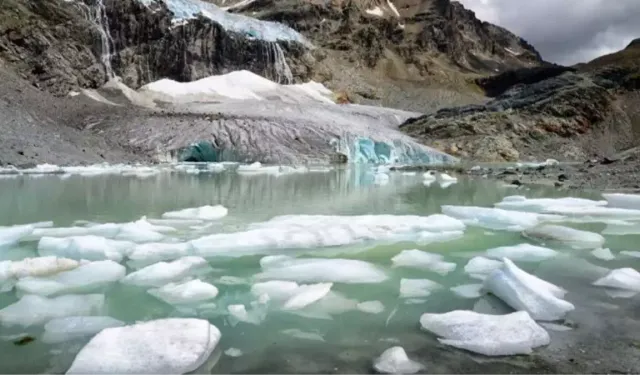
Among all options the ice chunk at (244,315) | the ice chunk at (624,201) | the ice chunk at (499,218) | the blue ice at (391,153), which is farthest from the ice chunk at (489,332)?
the blue ice at (391,153)

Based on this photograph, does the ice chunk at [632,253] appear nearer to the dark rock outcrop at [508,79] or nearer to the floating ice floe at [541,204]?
the floating ice floe at [541,204]

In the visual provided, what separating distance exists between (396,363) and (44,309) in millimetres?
2331

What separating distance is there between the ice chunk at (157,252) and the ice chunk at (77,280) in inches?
16.8

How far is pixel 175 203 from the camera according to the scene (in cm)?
1008

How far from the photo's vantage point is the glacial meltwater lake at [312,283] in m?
3.00

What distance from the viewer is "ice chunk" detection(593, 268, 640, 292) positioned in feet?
14.0

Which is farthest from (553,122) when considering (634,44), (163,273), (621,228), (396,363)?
(396,363)

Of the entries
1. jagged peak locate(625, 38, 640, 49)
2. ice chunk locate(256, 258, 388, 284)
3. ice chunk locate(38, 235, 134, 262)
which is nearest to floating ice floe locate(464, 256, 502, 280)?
ice chunk locate(256, 258, 388, 284)

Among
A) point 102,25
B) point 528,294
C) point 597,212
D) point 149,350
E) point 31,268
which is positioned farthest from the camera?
point 102,25

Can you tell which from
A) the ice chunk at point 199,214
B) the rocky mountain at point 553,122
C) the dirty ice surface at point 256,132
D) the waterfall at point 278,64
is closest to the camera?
the ice chunk at point 199,214

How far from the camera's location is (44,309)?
353 cm

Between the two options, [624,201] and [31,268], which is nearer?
[31,268]

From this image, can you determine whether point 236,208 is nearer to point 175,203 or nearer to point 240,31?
point 175,203

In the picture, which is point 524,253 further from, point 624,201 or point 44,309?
point 624,201
